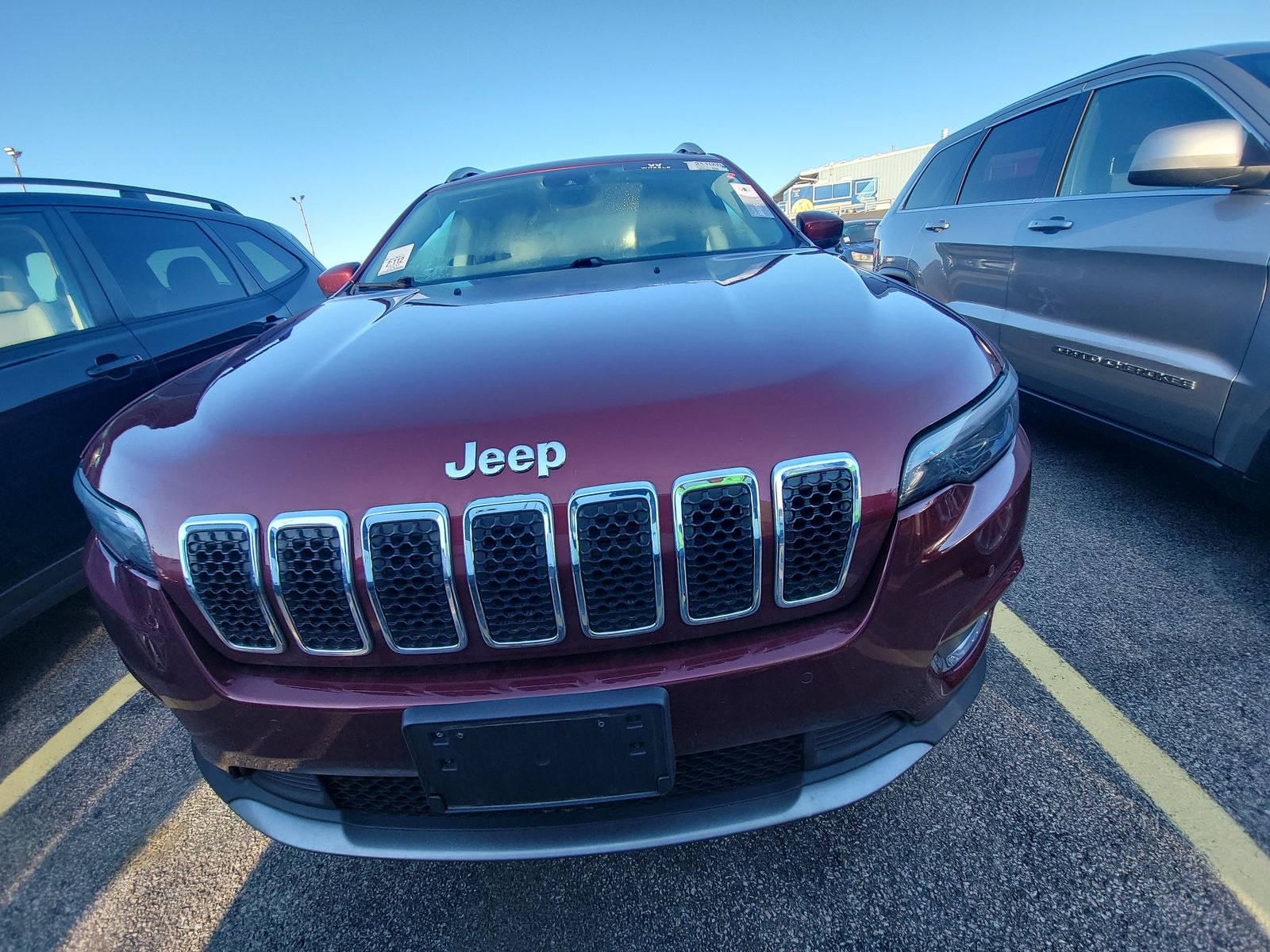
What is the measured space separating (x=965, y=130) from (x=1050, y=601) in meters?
3.36

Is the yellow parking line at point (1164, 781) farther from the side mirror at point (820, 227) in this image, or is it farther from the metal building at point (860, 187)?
the metal building at point (860, 187)

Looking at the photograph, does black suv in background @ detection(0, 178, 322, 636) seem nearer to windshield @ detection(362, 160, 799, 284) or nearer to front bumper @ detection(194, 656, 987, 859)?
windshield @ detection(362, 160, 799, 284)

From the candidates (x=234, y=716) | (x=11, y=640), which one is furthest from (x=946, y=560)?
(x=11, y=640)

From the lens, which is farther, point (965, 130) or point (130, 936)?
point (965, 130)

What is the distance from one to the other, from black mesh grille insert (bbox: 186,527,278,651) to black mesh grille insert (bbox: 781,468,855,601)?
0.88 m

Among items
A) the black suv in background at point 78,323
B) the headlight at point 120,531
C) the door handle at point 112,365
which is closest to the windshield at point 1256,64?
the headlight at point 120,531

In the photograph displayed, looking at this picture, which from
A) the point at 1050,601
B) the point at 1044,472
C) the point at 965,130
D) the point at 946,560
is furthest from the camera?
the point at 965,130

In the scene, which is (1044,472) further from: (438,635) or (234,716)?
(234,716)

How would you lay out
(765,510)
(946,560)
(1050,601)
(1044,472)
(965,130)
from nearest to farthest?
1. (765,510)
2. (946,560)
3. (1050,601)
4. (1044,472)
5. (965,130)

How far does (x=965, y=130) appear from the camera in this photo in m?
4.21

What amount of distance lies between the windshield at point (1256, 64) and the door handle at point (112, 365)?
14.2ft

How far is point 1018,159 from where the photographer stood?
351cm

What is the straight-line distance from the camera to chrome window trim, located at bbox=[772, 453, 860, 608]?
105cm

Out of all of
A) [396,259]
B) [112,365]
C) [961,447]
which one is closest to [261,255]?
[112,365]
